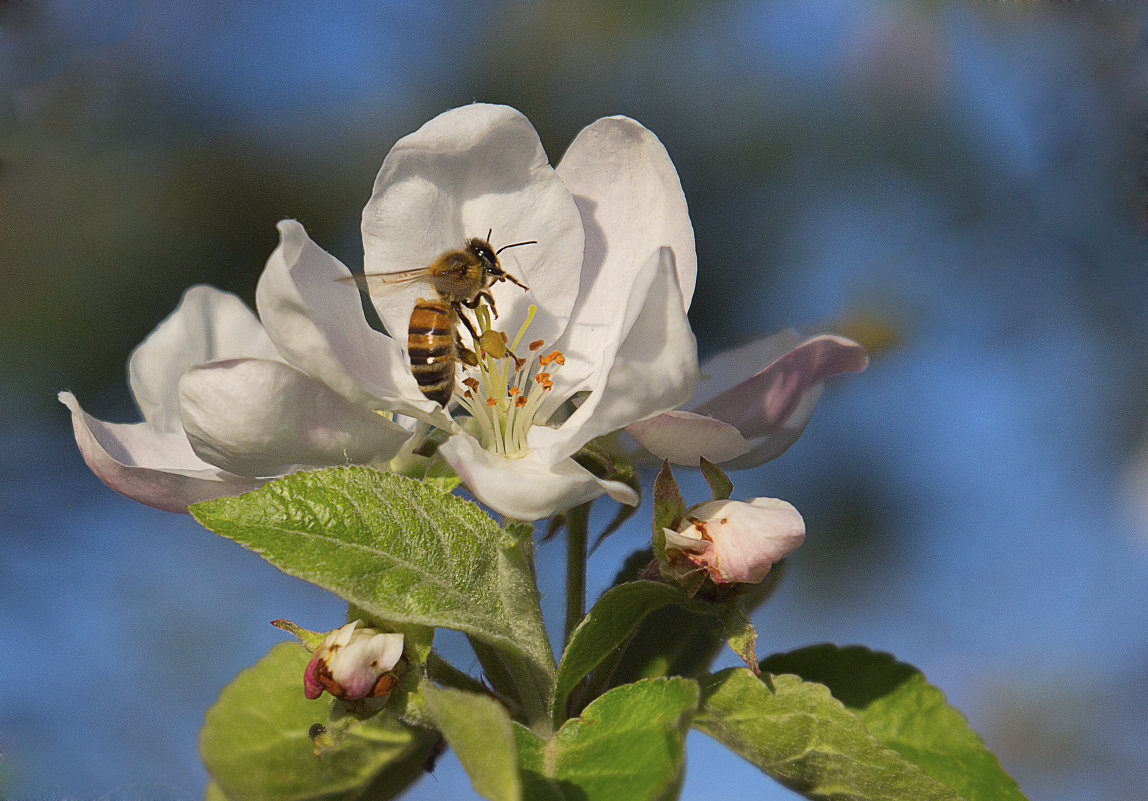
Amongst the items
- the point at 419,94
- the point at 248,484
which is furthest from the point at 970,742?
the point at 419,94

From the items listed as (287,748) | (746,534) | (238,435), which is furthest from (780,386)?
(287,748)

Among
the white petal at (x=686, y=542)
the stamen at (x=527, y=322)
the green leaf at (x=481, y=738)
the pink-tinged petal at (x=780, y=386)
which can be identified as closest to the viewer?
the green leaf at (x=481, y=738)

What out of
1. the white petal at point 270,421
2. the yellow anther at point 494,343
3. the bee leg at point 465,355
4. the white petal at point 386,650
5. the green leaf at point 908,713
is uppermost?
the yellow anther at point 494,343

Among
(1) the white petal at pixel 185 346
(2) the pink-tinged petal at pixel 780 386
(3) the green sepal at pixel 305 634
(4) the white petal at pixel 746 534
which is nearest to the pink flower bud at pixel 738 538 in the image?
(4) the white petal at pixel 746 534

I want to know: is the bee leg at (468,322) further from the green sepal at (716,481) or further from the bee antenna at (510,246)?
the green sepal at (716,481)

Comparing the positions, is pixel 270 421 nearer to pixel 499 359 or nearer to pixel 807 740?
pixel 499 359

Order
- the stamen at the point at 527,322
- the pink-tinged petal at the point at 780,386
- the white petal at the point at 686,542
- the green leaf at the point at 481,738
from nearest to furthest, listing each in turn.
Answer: the green leaf at the point at 481,738 → the white petal at the point at 686,542 → the pink-tinged petal at the point at 780,386 → the stamen at the point at 527,322

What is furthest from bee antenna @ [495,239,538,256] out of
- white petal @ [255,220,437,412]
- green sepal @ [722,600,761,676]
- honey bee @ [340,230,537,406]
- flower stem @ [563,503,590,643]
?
green sepal @ [722,600,761,676]

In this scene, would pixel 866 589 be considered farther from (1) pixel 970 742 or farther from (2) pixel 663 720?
(2) pixel 663 720

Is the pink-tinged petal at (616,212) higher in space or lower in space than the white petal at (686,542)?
higher
